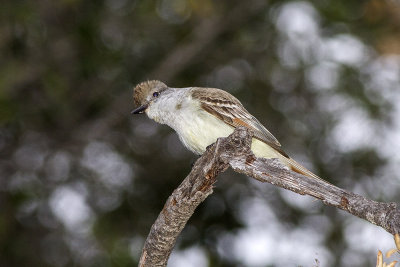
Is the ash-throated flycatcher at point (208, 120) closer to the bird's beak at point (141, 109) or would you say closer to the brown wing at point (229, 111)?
the brown wing at point (229, 111)

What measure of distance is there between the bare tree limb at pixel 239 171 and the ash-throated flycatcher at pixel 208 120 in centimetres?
141

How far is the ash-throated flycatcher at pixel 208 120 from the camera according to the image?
6.15m

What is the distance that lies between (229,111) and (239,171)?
6.15 ft

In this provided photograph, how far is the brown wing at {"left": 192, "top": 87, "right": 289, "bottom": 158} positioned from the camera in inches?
245

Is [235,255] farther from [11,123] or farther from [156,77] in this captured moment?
[11,123]

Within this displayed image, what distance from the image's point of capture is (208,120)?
6.23 m

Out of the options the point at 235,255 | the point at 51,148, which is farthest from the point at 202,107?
the point at 51,148

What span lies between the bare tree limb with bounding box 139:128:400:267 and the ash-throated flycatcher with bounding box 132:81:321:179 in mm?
1415

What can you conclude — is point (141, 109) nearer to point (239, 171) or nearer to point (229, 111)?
point (229, 111)

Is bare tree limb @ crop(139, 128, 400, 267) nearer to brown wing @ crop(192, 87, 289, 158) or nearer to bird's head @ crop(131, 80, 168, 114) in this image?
brown wing @ crop(192, 87, 289, 158)

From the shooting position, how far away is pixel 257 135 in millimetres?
6156

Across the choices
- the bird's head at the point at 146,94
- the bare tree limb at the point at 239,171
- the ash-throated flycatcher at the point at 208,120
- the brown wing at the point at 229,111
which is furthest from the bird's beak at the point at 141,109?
the bare tree limb at the point at 239,171

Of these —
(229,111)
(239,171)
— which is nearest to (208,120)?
(229,111)

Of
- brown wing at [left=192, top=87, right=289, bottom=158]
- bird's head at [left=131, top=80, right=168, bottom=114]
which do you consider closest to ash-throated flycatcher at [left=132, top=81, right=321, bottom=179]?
brown wing at [left=192, top=87, right=289, bottom=158]
